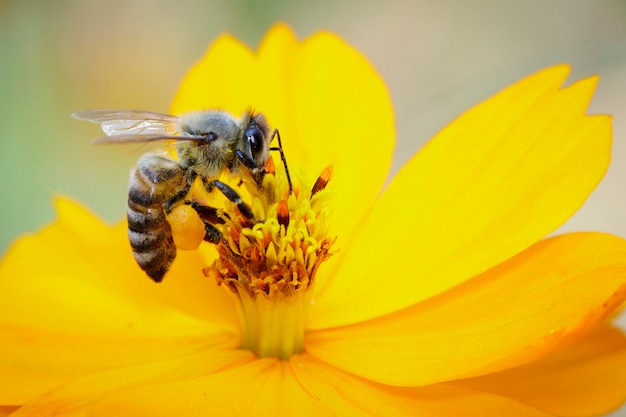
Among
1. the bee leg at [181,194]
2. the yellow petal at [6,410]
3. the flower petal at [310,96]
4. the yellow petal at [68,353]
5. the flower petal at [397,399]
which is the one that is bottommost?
the flower petal at [397,399]

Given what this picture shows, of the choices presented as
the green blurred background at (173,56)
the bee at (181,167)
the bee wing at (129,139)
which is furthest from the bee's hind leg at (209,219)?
the green blurred background at (173,56)

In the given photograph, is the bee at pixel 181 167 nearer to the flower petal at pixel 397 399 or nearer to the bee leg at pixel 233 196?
the bee leg at pixel 233 196

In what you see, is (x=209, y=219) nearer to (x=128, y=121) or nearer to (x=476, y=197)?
(x=128, y=121)

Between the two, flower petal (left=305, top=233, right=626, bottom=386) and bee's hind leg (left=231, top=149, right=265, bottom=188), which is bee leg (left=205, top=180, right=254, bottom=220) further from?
flower petal (left=305, top=233, right=626, bottom=386)

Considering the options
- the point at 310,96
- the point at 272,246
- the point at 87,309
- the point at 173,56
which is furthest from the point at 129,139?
the point at 173,56

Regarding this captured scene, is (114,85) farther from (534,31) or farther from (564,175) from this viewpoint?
(564,175)

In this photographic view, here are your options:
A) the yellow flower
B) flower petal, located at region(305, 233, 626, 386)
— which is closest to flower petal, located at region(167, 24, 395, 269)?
the yellow flower
